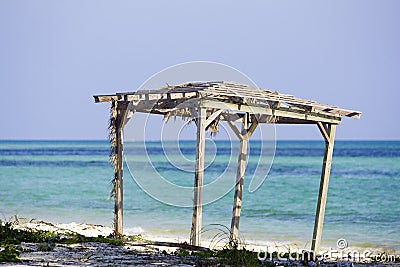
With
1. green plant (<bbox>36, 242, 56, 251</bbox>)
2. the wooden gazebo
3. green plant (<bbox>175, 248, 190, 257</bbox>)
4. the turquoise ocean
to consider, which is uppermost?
the wooden gazebo

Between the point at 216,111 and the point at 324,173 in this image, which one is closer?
the point at 216,111

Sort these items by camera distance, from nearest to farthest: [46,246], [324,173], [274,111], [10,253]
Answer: [10,253]
[46,246]
[274,111]
[324,173]

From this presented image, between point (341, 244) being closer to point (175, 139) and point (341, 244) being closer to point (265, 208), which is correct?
point (175, 139)

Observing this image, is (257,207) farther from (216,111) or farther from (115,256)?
(115,256)

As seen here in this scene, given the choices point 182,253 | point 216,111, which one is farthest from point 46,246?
point 216,111

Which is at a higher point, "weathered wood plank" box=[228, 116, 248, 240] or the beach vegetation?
"weathered wood plank" box=[228, 116, 248, 240]

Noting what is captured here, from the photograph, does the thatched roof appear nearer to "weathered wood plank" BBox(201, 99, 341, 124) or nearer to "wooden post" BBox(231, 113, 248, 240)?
"weathered wood plank" BBox(201, 99, 341, 124)

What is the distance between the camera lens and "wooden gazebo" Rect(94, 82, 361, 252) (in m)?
8.45

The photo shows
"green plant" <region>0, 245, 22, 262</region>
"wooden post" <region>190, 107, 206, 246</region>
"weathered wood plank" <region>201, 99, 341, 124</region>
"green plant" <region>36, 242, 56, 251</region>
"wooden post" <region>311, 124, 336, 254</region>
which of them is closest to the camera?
"green plant" <region>0, 245, 22, 262</region>

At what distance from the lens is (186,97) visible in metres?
8.38

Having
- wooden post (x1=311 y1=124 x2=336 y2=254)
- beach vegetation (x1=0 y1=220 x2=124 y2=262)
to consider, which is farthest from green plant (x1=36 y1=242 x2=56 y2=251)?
wooden post (x1=311 y1=124 x2=336 y2=254)

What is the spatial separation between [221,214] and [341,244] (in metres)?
6.42

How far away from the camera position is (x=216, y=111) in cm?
880

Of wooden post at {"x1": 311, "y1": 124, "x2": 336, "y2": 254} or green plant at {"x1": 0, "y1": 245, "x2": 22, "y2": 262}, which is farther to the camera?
wooden post at {"x1": 311, "y1": 124, "x2": 336, "y2": 254}
